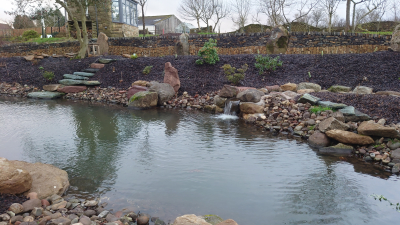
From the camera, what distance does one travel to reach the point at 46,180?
402cm

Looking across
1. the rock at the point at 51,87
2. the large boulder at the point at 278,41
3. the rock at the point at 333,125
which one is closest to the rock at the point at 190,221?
the rock at the point at 333,125

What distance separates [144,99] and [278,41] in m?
7.89

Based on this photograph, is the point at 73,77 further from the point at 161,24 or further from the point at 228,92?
the point at 161,24

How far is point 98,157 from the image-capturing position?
5375mm

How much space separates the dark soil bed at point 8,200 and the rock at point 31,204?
3.5 inches

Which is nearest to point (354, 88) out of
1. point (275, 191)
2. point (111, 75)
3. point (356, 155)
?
point (356, 155)

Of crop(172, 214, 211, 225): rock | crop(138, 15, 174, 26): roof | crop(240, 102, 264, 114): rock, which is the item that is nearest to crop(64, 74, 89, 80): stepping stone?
crop(240, 102, 264, 114): rock

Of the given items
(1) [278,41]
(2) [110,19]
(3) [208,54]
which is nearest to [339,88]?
(1) [278,41]

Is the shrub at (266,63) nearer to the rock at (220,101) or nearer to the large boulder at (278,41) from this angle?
A: the large boulder at (278,41)

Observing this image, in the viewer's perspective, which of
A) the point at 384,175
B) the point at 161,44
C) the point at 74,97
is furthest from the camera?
the point at 161,44

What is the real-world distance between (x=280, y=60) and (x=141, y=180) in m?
10.2

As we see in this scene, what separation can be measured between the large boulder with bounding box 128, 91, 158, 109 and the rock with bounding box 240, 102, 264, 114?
336 centimetres

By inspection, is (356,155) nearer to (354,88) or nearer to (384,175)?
(384,175)

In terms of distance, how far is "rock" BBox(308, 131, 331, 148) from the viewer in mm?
6078
